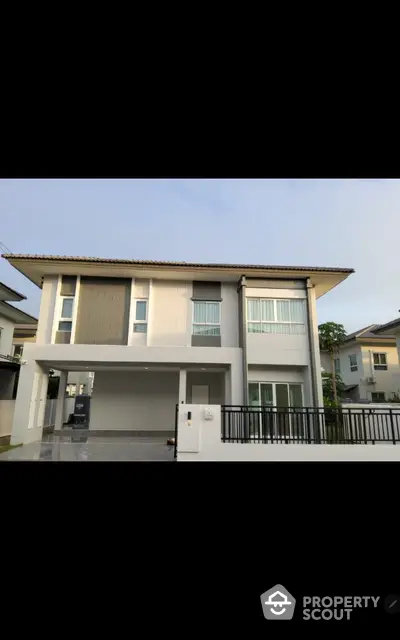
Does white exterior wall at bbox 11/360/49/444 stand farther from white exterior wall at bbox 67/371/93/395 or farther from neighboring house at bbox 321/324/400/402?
neighboring house at bbox 321/324/400/402

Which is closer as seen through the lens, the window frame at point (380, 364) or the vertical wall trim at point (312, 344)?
the vertical wall trim at point (312, 344)

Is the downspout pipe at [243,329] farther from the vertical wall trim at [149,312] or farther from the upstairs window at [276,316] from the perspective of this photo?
the vertical wall trim at [149,312]

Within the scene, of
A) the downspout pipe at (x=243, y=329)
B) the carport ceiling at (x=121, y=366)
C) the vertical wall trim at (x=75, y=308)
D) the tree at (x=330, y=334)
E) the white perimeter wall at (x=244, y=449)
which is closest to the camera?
the white perimeter wall at (x=244, y=449)

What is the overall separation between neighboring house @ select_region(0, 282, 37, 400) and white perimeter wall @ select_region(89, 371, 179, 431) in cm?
217

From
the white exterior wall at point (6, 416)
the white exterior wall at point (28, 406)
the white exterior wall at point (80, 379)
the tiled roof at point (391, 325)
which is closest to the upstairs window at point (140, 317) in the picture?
the white exterior wall at point (28, 406)

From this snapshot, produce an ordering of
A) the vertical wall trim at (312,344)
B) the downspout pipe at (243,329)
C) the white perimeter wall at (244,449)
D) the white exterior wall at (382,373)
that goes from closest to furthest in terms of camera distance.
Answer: the white perimeter wall at (244,449)
the downspout pipe at (243,329)
the vertical wall trim at (312,344)
the white exterior wall at (382,373)

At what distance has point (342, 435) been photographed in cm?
610

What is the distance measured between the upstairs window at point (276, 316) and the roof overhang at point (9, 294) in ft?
19.2
